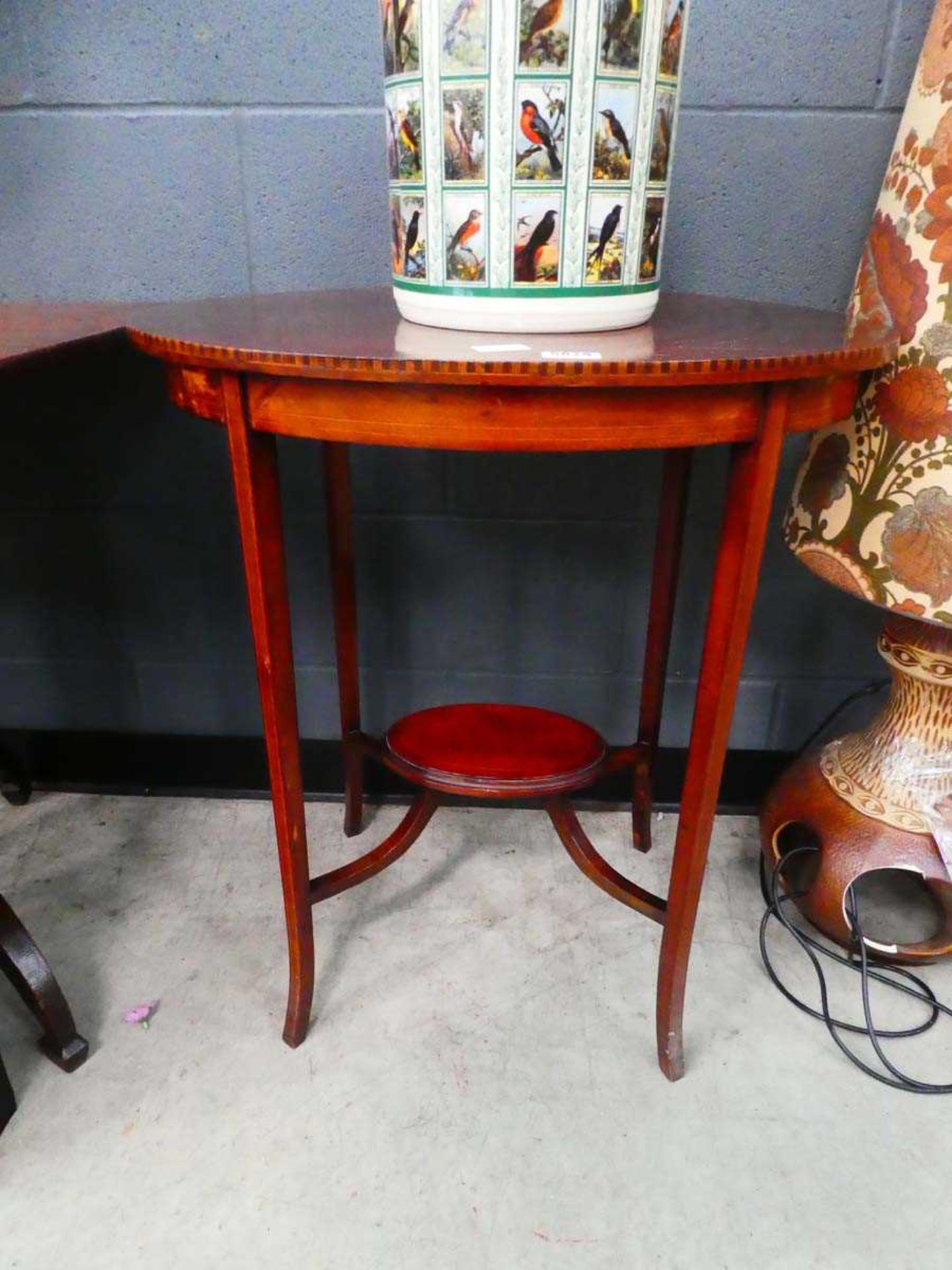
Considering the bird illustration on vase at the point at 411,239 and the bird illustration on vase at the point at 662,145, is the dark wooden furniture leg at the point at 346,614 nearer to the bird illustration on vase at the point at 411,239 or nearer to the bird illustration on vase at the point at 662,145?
the bird illustration on vase at the point at 411,239

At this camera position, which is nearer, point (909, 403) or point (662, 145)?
point (662, 145)

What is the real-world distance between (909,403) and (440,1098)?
789mm

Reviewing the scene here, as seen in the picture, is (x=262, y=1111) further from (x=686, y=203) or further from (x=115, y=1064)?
→ (x=686, y=203)

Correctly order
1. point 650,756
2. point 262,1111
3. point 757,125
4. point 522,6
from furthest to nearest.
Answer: point 650,756
point 757,125
point 262,1111
point 522,6

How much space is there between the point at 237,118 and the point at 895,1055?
1.25 meters

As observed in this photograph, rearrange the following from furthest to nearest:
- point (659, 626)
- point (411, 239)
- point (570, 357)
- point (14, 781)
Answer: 1. point (14, 781)
2. point (659, 626)
3. point (411, 239)
4. point (570, 357)

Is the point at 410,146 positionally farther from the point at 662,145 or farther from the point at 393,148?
the point at 662,145

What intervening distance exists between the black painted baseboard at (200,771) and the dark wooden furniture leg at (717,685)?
1.51 feet

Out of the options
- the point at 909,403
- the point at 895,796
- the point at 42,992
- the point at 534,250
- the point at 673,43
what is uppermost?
the point at 673,43

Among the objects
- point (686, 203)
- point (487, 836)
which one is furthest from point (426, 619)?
point (686, 203)

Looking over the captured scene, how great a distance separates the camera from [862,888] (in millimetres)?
1159

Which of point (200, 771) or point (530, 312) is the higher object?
point (530, 312)

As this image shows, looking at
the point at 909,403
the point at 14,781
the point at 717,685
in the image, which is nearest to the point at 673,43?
the point at 909,403

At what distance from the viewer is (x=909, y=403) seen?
0.82m
